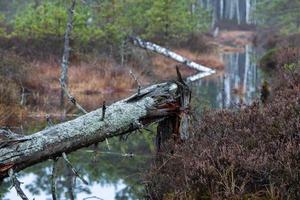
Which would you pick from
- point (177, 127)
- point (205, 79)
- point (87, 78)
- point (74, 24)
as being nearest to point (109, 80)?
point (87, 78)

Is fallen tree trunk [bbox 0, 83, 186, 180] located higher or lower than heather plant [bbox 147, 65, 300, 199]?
higher

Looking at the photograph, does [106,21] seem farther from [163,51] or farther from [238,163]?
[238,163]

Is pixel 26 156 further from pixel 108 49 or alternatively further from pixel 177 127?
pixel 108 49

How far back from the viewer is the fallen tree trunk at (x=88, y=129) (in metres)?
5.41

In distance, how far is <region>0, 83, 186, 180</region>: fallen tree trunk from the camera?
5410mm

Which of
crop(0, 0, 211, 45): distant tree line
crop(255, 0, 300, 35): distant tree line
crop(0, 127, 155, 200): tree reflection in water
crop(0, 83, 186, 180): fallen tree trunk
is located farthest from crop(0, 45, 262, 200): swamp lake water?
crop(255, 0, 300, 35): distant tree line

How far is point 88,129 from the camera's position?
6.05m

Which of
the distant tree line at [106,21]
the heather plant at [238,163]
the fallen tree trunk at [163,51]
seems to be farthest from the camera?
the fallen tree trunk at [163,51]

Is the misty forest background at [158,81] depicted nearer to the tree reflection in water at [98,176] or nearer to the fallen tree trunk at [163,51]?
the tree reflection in water at [98,176]

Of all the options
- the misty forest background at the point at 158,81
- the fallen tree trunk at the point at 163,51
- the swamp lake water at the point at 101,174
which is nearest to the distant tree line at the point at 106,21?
the misty forest background at the point at 158,81

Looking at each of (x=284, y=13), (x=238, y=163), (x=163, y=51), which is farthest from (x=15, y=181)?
(x=284, y=13)

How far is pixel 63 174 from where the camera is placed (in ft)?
31.7

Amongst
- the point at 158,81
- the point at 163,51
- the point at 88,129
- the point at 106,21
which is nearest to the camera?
the point at 88,129

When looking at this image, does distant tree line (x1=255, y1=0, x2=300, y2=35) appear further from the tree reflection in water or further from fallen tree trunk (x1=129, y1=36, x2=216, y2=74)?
the tree reflection in water
